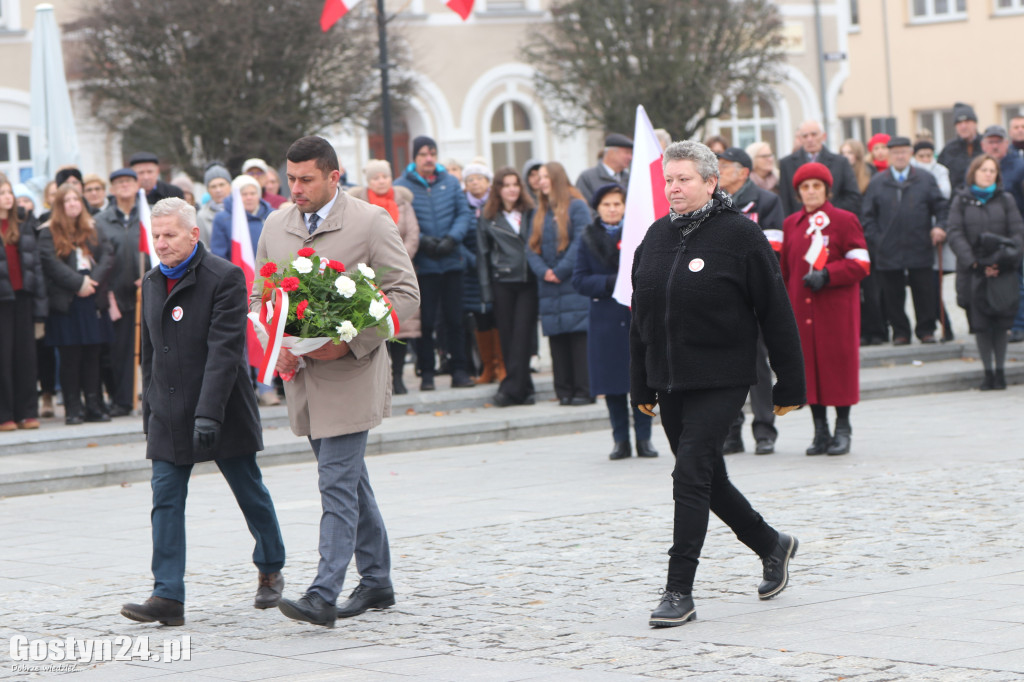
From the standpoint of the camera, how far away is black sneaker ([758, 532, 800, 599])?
23.9 ft

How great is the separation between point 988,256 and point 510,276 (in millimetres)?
4586

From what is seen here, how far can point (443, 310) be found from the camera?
1655 centimetres

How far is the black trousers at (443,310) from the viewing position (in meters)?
16.3

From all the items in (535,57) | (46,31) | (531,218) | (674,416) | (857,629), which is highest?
(535,57)

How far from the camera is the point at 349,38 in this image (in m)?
27.6

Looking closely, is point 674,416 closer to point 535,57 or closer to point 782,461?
point 782,461

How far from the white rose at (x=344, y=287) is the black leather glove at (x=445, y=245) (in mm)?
8854

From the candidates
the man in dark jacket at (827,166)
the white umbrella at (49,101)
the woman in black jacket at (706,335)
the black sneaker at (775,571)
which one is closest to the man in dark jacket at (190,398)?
the woman in black jacket at (706,335)

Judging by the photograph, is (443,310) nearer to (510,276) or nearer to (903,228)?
(510,276)

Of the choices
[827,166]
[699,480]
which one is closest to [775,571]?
[699,480]

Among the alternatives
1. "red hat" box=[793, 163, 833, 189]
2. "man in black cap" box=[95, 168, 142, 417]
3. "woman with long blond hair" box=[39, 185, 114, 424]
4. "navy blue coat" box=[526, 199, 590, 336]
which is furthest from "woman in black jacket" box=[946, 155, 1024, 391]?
"woman with long blond hair" box=[39, 185, 114, 424]

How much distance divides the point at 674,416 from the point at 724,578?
99 centimetres

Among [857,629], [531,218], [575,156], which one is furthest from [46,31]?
[575,156]

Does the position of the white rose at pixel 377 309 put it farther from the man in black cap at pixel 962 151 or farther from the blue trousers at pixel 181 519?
the man in black cap at pixel 962 151
